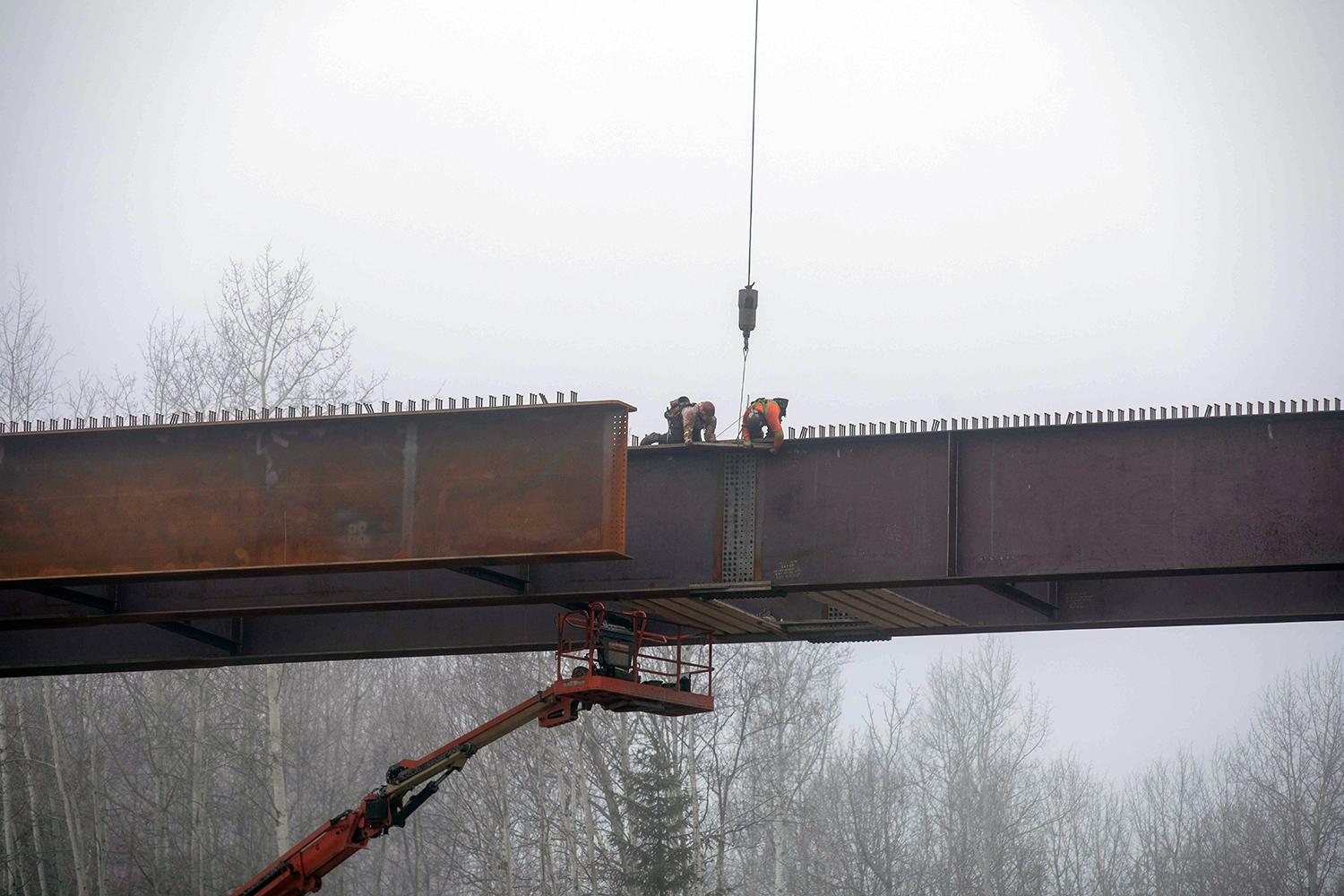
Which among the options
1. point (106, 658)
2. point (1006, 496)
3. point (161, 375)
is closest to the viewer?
point (1006, 496)

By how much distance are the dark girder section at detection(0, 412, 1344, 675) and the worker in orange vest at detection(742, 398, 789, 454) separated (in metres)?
0.16

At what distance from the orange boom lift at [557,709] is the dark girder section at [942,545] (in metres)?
0.61

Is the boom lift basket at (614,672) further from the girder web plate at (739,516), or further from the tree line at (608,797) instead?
the tree line at (608,797)

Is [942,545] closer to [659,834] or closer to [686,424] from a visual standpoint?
[686,424]

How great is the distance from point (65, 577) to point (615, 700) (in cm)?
494

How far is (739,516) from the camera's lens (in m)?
12.9

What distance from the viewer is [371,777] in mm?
44062

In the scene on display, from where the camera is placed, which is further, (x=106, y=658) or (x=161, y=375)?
(x=161, y=375)

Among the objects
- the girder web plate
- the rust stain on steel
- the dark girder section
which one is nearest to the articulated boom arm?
the dark girder section

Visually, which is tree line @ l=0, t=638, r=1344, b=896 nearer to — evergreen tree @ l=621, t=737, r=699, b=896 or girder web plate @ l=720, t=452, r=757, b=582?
evergreen tree @ l=621, t=737, r=699, b=896

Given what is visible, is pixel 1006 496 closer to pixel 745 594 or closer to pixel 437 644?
pixel 745 594

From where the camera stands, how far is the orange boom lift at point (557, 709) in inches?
553

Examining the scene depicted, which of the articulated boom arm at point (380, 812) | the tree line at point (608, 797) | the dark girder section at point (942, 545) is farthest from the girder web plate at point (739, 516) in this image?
the tree line at point (608, 797)

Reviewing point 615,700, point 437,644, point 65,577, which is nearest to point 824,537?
point 615,700
